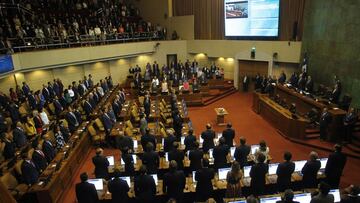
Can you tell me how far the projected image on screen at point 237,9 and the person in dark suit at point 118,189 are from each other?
51.2 feet

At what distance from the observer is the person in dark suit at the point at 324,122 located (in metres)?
10.5

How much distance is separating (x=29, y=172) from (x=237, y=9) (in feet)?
53.1

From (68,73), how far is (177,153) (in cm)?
1391

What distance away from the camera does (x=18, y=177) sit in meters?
7.73

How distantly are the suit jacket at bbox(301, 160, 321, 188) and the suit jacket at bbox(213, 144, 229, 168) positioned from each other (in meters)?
1.85

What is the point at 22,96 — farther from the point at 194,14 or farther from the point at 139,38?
the point at 194,14

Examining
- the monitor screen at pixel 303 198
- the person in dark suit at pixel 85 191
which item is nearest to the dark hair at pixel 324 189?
the monitor screen at pixel 303 198

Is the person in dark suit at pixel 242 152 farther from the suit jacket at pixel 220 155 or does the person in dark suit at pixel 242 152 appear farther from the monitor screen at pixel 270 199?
the monitor screen at pixel 270 199

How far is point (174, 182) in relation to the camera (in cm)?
611

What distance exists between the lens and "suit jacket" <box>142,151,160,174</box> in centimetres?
714

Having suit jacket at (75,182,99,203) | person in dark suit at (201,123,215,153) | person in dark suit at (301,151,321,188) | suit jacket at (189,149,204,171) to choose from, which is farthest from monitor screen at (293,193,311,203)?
suit jacket at (75,182,99,203)

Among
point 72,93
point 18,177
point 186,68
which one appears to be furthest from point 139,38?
point 18,177

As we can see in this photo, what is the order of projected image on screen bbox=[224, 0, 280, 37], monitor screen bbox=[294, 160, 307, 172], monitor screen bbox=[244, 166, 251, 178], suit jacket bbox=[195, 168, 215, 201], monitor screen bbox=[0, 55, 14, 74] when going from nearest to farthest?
1. suit jacket bbox=[195, 168, 215, 201]
2. monitor screen bbox=[244, 166, 251, 178]
3. monitor screen bbox=[294, 160, 307, 172]
4. monitor screen bbox=[0, 55, 14, 74]
5. projected image on screen bbox=[224, 0, 280, 37]

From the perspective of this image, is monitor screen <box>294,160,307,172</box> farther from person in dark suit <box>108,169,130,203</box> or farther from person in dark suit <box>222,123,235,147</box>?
person in dark suit <box>108,169,130,203</box>
